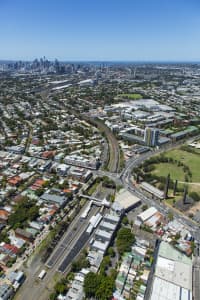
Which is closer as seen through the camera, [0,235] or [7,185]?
[0,235]

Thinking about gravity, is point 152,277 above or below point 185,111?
below

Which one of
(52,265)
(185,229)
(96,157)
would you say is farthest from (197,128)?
(52,265)

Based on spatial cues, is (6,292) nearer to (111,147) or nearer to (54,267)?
(54,267)

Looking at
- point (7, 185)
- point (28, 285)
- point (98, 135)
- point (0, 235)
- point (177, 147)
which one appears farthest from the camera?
point (98, 135)

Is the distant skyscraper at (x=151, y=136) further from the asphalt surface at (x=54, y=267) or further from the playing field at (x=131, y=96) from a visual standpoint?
the playing field at (x=131, y=96)

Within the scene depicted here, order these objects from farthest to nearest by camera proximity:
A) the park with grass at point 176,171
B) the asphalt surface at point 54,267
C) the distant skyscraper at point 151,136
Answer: the distant skyscraper at point 151,136 < the park with grass at point 176,171 < the asphalt surface at point 54,267

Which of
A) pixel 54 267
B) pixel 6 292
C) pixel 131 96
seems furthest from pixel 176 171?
pixel 131 96

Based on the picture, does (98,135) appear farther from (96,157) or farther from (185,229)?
(185,229)

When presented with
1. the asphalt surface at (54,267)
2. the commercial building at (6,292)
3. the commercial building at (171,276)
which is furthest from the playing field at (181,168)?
the commercial building at (6,292)
